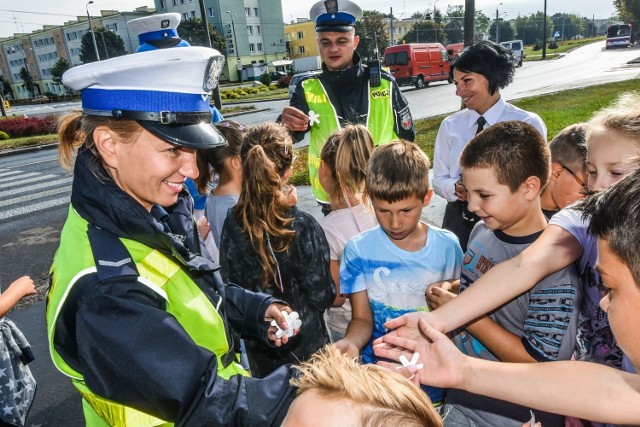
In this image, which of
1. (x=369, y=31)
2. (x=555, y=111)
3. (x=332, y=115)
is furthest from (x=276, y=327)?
(x=369, y=31)

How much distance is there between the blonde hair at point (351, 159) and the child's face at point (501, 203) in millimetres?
844

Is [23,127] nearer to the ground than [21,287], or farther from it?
farther from it

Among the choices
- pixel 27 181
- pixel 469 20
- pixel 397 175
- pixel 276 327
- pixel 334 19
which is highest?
pixel 469 20

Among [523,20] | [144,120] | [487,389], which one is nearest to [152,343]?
[144,120]

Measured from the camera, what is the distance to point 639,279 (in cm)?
118

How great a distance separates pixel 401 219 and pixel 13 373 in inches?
90.0

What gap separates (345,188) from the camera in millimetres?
2844

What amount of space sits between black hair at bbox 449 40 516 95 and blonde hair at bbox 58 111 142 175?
2.95 m

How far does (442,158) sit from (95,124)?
3013 mm

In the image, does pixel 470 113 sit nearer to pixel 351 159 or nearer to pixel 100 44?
pixel 351 159

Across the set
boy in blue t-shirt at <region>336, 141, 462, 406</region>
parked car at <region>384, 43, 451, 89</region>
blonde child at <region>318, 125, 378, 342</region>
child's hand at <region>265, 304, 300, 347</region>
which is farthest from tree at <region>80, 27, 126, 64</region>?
child's hand at <region>265, 304, 300, 347</region>

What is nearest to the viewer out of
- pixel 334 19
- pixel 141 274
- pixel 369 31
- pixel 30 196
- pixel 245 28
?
pixel 141 274

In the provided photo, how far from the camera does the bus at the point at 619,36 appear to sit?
52.9 m

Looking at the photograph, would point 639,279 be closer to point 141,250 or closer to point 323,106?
point 141,250
